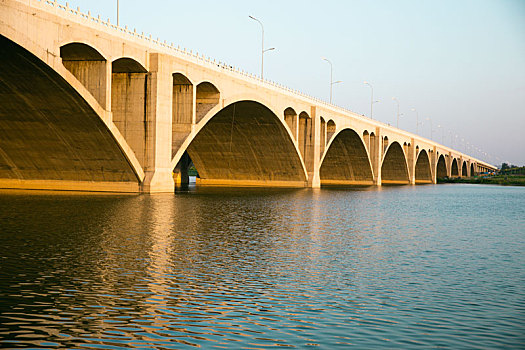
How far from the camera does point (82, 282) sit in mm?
12586

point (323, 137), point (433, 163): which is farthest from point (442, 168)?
point (323, 137)

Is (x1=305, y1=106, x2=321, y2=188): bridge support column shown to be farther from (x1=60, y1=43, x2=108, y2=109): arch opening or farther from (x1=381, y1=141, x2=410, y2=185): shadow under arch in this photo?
(x1=381, y1=141, x2=410, y2=185): shadow under arch

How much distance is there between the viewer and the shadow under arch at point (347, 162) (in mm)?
95250

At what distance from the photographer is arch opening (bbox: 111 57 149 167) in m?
42.4

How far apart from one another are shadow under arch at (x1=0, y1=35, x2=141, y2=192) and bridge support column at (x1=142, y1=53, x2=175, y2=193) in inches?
52.3

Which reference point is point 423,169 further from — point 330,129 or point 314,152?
point 314,152

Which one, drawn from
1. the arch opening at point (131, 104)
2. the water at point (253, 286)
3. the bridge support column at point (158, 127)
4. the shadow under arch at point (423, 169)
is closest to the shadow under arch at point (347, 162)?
the shadow under arch at point (423, 169)

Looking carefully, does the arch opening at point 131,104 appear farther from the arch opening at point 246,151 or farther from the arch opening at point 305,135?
the arch opening at point 305,135

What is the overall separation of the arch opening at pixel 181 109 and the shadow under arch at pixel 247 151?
48.2ft

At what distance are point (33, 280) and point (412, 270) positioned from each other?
9.34 m

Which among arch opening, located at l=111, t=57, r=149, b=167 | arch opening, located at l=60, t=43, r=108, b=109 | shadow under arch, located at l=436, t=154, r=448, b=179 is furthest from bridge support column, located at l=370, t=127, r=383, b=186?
shadow under arch, located at l=436, t=154, r=448, b=179

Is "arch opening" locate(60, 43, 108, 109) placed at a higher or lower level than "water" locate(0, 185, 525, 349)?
higher

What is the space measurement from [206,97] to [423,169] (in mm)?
105681

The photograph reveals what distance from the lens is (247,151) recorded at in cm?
7319
